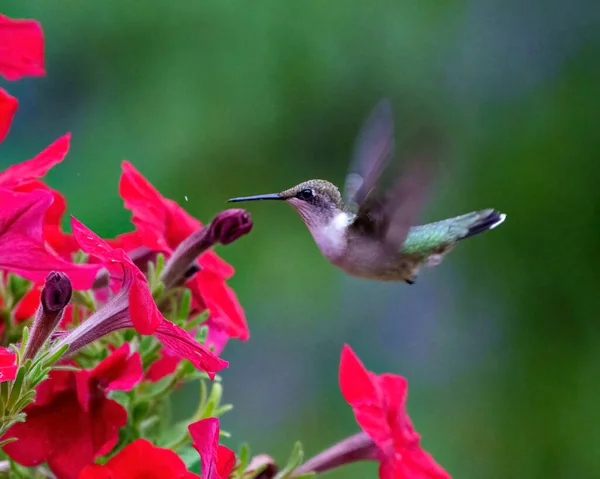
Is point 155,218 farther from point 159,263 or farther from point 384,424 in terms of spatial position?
point 384,424

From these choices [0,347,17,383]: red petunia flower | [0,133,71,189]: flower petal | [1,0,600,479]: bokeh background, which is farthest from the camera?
[1,0,600,479]: bokeh background

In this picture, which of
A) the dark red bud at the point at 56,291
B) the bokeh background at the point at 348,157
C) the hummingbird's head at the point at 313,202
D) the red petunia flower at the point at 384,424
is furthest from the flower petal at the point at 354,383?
the bokeh background at the point at 348,157

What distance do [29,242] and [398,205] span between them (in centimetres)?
24

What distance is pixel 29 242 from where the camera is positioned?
0.40 metres

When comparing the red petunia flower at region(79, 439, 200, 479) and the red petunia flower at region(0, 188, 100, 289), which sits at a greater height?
the red petunia flower at region(0, 188, 100, 289)

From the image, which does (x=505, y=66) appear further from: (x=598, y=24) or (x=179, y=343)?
(x=179, y=343)

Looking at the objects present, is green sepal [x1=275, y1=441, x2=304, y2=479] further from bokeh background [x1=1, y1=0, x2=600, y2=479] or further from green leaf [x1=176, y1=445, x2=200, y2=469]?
bokeh background [x1=1, y1=0, x2=600, y2=479]

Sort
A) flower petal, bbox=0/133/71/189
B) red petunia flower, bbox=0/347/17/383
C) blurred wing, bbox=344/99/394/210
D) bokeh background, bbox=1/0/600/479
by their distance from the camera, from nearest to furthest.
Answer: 1. red petunia flower, bbox=0/347/17/383
2. flower petal, bbox=0/133/71/189
3. blurred wing, bbox=344/99/394/210
4. bokeh background, bbox=1/0/600/479

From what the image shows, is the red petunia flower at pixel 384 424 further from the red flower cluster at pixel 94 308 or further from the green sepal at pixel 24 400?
the green sepal at pixel 24 400

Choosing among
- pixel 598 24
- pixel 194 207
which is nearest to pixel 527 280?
pixel 598 24

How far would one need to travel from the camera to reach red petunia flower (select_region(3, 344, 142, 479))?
1.34ft

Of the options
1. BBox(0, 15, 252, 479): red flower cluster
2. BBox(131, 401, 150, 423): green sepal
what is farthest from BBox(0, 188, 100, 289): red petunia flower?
BBox(131, 401, 150, 423): green sepal

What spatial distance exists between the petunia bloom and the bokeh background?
92cm

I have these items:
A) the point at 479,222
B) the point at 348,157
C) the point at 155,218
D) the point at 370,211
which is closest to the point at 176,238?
the point at 155,218
